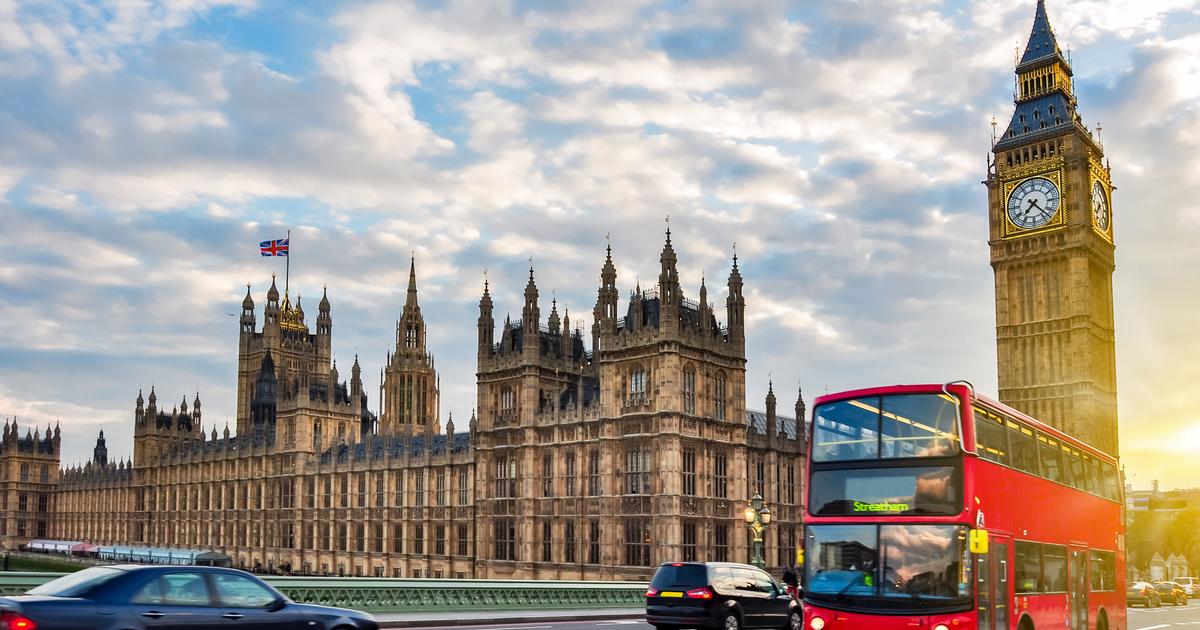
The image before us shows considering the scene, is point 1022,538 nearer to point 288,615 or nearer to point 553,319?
point 288,615

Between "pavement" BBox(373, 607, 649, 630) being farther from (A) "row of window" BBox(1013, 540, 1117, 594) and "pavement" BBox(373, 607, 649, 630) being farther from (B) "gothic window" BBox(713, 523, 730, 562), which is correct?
(B) "gothic window" BBox(713, 523, 730, 562)

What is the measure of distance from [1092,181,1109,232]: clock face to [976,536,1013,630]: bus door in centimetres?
7738

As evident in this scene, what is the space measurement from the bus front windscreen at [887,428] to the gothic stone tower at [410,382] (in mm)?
110305

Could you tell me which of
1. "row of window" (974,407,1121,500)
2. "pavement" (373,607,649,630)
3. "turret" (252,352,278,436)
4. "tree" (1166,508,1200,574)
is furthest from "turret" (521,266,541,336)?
"turret" (252,352,278,436)

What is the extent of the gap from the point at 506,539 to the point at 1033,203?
172 ft

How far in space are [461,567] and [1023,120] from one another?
59404 mm

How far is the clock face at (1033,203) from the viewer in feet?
290

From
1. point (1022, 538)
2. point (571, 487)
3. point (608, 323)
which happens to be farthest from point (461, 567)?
point (1022, 538)

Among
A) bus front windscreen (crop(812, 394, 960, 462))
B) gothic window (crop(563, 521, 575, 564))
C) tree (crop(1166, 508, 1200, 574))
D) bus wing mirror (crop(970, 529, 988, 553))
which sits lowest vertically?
tree (crop(1166, 508, 1200, 574))

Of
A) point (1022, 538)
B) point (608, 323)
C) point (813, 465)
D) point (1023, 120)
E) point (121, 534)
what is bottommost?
point (121, 534)

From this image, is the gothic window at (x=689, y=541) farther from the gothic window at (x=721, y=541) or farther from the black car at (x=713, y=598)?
the black car at (x=713, y=598)

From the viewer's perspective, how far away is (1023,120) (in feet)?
304

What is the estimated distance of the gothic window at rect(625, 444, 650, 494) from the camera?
57750mm

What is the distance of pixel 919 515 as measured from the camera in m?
16.8
